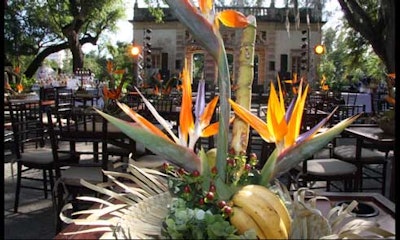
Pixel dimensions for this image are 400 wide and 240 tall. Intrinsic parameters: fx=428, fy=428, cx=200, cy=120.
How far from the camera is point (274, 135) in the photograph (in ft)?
3.05

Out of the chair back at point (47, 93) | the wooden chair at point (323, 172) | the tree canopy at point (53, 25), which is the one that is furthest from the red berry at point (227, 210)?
the tree canopy at point (53, 25)

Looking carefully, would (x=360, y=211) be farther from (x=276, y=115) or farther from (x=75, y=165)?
(x=75, y=165)

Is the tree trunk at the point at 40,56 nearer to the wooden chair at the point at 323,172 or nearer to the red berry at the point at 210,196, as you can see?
the wooden chair at the point at 323,172

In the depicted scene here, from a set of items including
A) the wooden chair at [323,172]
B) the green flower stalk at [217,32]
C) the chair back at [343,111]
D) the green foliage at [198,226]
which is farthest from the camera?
the chair back at [343,111]

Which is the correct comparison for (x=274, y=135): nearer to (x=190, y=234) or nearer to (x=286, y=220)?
(x=286, y=220)

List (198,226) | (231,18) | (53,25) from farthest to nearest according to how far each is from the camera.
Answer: (53,25), (231,18), (198,226)

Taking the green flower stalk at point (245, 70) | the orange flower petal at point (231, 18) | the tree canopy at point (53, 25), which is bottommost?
the green flower stalk at point (245, 70)

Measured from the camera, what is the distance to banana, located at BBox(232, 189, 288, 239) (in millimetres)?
828

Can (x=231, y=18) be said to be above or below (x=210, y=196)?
above

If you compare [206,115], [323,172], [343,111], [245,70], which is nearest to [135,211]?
[206,115]

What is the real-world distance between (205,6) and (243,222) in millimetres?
452

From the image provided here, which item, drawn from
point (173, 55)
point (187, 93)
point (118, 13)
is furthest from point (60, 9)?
point (187, 93)

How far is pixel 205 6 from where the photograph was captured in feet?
2.97

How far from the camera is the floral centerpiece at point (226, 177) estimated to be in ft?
2.73
